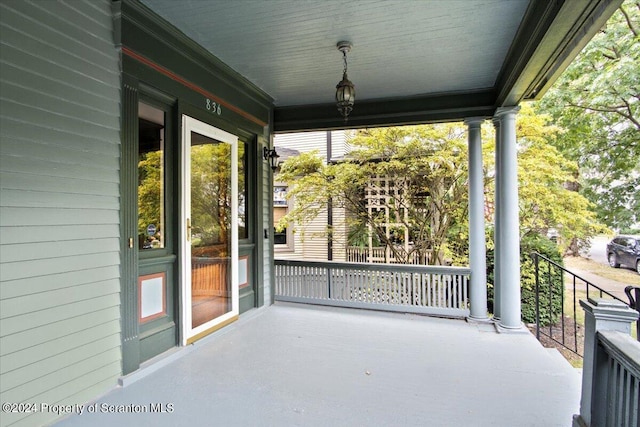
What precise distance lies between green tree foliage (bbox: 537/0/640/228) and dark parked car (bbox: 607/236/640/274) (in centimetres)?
96

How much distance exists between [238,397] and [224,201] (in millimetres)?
2028

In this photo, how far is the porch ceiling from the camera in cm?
243

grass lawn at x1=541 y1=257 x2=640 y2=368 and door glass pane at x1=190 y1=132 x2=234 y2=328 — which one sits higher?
door glass pane at x1=190 y1=132 x2=234 y2=328

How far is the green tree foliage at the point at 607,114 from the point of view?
19.6 feet

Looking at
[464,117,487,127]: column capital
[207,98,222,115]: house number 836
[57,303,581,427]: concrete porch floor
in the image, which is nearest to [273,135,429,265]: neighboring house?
[464,117,487,127]: column capital

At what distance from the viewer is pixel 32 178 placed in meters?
1.92

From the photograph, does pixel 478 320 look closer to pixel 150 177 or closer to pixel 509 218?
pixel 509 218

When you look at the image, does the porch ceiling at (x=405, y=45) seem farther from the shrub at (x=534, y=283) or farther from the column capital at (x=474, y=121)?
the shrub at (x=534, y=283)

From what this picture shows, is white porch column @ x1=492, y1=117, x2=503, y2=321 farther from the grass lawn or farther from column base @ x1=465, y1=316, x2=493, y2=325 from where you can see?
the grass lawn

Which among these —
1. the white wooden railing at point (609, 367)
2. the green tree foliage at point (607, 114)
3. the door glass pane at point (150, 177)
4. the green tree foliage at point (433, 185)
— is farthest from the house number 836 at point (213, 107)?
the green tree foliage at point (607, 114)

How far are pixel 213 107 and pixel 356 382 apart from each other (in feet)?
9.41

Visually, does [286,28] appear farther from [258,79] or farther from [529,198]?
[529,198]

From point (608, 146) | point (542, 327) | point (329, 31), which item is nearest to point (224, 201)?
point (329, 31)

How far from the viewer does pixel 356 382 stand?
8.36 feet
